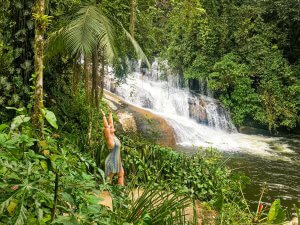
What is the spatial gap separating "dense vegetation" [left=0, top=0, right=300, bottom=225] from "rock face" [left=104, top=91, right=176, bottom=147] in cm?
212

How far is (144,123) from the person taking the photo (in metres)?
11.8

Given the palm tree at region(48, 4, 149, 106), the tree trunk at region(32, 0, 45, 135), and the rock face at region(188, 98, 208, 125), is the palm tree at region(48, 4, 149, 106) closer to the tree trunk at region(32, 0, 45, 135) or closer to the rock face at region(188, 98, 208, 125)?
the tree trunk at region(32, 0, 45, 135)

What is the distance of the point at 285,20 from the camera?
1619 centimetres

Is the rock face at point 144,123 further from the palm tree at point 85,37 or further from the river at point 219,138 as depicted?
the palm tree at point 85,37

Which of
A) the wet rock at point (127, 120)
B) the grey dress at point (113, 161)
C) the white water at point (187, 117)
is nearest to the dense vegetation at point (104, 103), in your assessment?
the grey dress at point (113, 161)

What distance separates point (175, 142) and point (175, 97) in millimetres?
3973

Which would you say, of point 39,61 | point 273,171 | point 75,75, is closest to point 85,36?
point 75,75

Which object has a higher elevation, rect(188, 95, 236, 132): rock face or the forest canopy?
the forest canopy

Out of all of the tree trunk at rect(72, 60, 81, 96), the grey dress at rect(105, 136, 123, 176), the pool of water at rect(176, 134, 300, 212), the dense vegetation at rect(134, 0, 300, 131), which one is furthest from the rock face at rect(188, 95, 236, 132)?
the grey dress at rect(105, 136, 123, 176)

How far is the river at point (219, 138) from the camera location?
9.51 m

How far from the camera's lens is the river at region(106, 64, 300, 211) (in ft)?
31.2

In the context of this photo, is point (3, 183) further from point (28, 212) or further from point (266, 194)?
point (266, 194)

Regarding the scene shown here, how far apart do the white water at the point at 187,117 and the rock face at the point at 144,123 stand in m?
0.67

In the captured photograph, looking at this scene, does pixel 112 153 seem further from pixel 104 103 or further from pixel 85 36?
pixel 104 103
